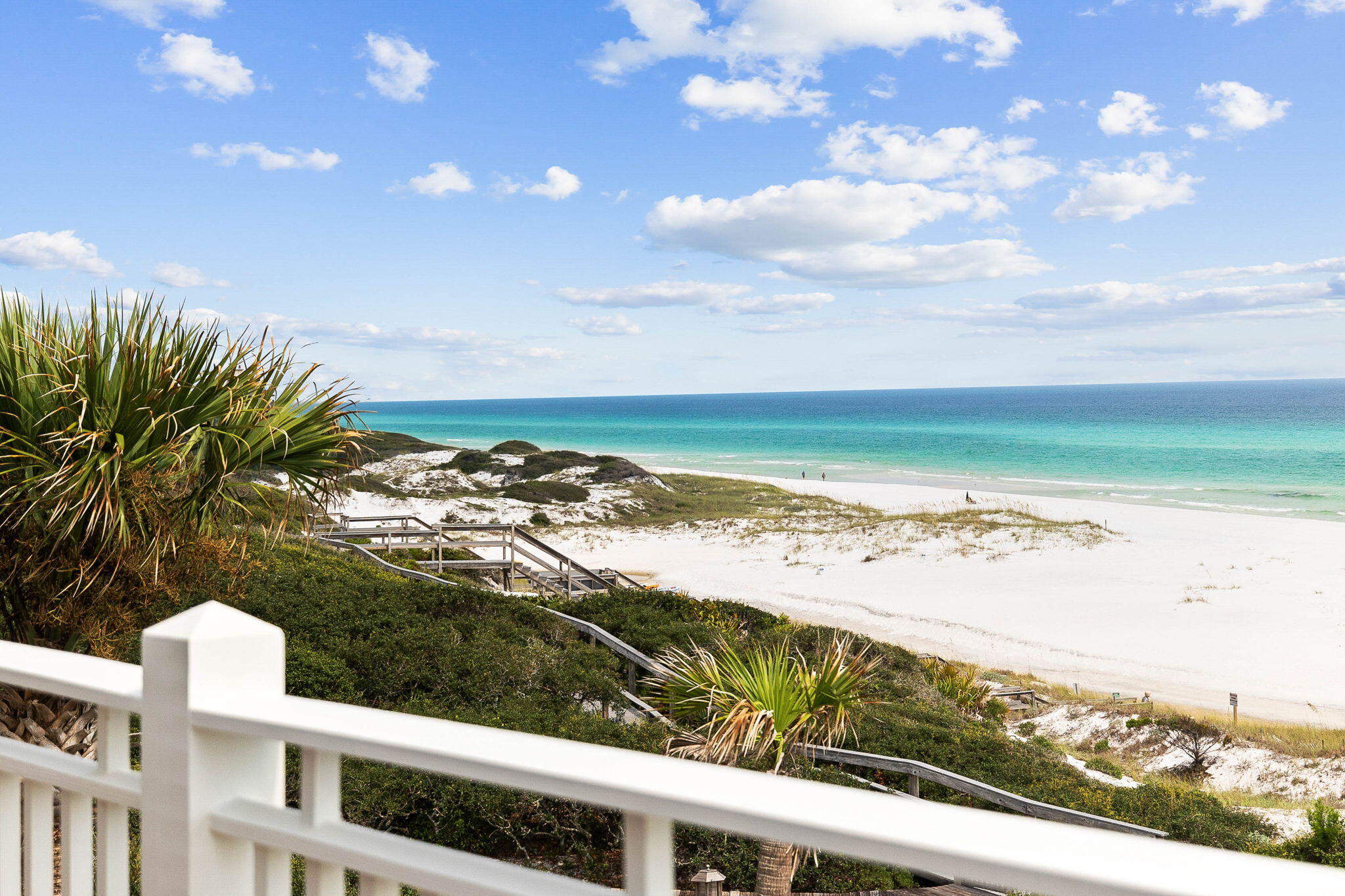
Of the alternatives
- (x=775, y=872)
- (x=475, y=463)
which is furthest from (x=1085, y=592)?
(x=475, y=463)

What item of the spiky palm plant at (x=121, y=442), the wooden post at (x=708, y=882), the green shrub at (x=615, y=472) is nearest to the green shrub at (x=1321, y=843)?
the wooden post at (x=708, y=882)

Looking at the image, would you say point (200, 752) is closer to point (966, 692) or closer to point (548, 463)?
point (966, 692)

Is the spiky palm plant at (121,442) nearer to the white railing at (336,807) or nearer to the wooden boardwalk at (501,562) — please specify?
the white railing at (336,807)

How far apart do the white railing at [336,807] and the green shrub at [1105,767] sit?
1223cm

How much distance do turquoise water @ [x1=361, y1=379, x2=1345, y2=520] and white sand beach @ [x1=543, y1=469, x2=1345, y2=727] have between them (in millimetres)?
12316

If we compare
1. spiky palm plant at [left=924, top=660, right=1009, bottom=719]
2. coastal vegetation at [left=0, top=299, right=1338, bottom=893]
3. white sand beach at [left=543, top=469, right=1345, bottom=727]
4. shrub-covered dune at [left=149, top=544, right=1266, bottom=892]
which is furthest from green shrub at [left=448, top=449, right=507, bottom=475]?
coastal vegetation at [left=0, top=299, right=1338, bottom=893]

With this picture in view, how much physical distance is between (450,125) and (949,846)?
4554 cm

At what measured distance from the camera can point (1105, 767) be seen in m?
11.9

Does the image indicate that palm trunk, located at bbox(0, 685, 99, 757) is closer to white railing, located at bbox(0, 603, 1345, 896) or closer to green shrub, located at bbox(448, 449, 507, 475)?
white railing, located at bbox(0, 603, 1345, 896)

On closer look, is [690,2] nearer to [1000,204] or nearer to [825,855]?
[825,855]

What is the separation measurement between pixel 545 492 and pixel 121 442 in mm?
39392

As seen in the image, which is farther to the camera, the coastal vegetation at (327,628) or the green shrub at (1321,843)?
the green shrub at (1321,843)

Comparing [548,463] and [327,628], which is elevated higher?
[548,463]

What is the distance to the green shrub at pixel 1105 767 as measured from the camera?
1160 centimetres
